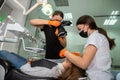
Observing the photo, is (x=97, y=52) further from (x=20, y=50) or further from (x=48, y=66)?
(x=20, y=50)

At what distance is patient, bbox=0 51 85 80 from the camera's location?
1.05 metres

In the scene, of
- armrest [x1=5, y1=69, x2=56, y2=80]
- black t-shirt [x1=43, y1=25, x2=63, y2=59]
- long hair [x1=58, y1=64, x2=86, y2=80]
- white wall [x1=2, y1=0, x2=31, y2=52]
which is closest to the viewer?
armrest [x1=5, y1=69, x2=56, y2=80]

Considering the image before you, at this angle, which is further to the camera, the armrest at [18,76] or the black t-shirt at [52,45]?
the black t-shirt at [52,45]

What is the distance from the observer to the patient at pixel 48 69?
3.44 feet

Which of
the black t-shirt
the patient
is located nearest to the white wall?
the black t-shirt

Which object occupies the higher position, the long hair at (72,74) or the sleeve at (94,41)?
the sleeve at (94,41)

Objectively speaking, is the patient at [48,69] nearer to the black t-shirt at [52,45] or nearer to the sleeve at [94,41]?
the sleeve at [94,41]

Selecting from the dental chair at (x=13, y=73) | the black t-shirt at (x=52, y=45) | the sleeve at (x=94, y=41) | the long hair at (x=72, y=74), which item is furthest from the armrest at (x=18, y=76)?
the black t-shirt at (x=52, y=45)

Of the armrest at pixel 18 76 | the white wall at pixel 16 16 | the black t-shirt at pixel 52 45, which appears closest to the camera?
the armrest at pixel 18 76

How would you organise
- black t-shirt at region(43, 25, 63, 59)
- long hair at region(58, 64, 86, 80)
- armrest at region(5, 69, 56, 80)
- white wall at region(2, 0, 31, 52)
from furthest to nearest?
white wall at region(2, 0, 31, 52) → black t-shirt at region(43, 25, 63, 59) → long hair at region(58, 64, 86, 80) → armrest at region(5, 69, 56, 80)

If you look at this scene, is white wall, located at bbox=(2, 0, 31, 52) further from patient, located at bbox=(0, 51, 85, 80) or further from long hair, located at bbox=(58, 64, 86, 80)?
long hair, located at bbox=(58, 64, 86, 80)

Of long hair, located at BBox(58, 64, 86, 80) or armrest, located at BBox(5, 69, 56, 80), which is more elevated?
armrest, located at BBox(5, 69, 56, 80)

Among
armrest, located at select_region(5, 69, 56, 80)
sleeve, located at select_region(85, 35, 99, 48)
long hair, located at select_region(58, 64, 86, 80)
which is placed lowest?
long hair, located at select_region(58, 64, 86, 80)

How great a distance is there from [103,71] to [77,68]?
6.9 inches
